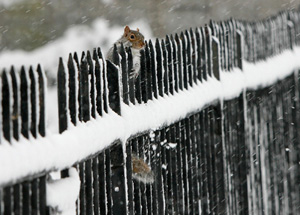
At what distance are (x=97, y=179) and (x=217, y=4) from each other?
1364 cm

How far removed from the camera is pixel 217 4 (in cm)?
1653

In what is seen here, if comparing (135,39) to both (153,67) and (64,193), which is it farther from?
(64,193)

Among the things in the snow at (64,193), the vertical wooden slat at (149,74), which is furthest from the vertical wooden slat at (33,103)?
the vertical wooden slat at (149,74)

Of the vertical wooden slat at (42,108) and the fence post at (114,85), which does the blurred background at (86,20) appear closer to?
the fence post at (114,85)

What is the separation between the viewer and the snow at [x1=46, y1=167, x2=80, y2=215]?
2.83 meters

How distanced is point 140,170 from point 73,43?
422 inches

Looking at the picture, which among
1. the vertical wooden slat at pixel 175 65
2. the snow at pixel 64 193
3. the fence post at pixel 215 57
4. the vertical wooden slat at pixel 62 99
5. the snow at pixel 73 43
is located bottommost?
the snow at pixel 64 193

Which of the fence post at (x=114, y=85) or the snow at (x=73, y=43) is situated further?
the snow at (x=73, y=43)

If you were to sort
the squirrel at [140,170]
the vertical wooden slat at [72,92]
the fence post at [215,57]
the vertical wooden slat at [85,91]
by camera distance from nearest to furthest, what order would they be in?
the vertical wooden slat at [72,92] < the vertical wooden slat at [85,91] < the squirrel at [140,170] < the fence post at [215,57]

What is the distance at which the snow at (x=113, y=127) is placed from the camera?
2537mm

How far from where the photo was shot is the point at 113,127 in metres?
3.44

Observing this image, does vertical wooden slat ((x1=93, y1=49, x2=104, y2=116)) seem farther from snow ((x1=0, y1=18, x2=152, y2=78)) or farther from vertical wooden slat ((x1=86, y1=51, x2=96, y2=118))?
snow ((x1=0, y1=18, x2=152, y2=78))

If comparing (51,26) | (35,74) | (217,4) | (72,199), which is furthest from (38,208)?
(217,4)

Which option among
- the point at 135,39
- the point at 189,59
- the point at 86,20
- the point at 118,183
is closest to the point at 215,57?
the point at 189,59
